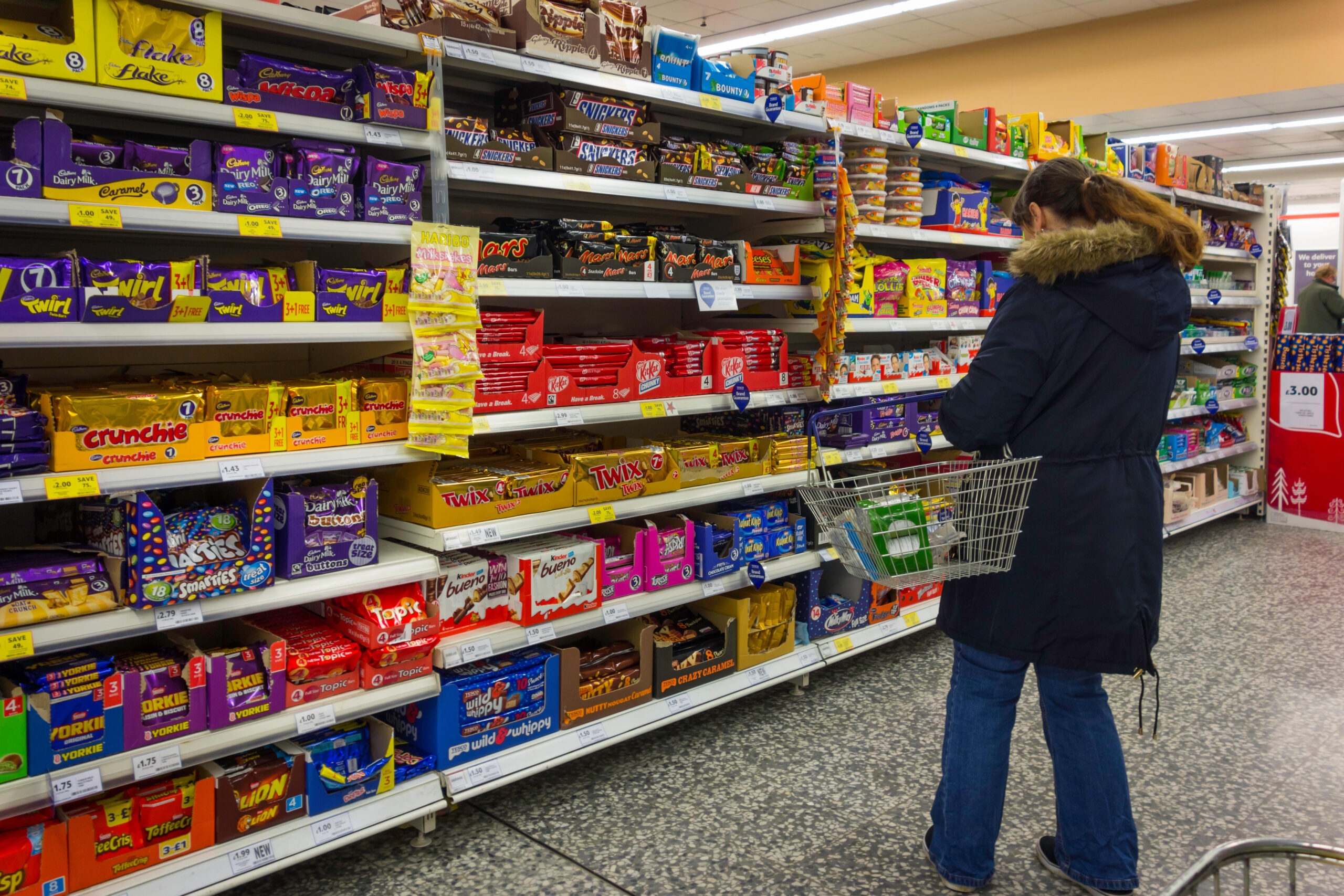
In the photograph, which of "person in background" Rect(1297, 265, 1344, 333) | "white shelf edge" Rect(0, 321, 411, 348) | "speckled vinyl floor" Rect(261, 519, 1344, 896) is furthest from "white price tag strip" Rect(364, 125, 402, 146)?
"person in background" Rect(1297, 265, 1344, 333)

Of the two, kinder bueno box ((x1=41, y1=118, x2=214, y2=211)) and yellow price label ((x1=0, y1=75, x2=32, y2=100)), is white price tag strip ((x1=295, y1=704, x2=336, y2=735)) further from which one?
yellow price label ((x1=0, y1=75, x2=32, y2=100))

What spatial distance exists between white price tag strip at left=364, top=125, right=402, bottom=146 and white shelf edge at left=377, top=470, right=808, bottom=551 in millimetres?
1057

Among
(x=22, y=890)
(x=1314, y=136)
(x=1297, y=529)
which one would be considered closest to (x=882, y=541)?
(x=22, y=890)

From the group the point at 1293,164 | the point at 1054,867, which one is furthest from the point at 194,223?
the point at 1293,164

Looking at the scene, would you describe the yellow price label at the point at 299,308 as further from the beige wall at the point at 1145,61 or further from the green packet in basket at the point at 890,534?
the beige wall at the point at 1145,61

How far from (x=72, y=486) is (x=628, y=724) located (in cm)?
180

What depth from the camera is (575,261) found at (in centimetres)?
297

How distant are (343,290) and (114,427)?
0.64 m

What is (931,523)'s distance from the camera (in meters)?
2.16

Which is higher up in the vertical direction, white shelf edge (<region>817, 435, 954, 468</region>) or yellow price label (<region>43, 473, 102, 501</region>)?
yellow price label (<region>43, 473, 102, 501</region>)

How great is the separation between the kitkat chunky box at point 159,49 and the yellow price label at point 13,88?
6.2 inches

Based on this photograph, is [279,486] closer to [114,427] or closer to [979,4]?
[114,427]

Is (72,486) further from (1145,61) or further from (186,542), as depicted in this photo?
(1145,61)

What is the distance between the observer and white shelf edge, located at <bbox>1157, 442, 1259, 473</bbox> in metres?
6.18
